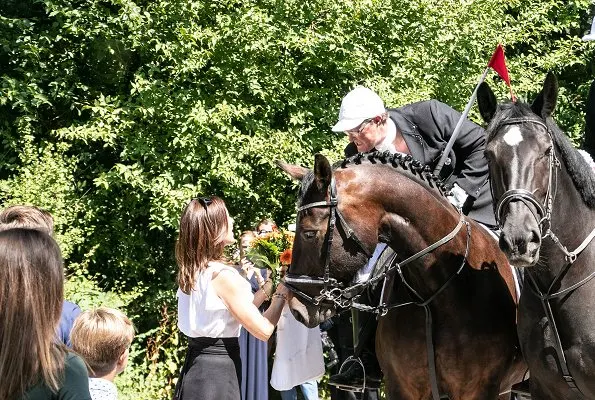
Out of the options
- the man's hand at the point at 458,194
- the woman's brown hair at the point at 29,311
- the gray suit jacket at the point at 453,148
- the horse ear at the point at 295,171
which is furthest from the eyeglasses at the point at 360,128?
the woman's brown hair at the point at 29,311

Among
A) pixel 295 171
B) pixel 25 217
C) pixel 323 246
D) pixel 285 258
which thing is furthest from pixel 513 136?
pixel 25 217

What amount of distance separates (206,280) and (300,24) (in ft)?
21.6

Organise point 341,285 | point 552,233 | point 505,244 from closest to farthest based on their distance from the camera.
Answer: point 505,244
point 552,233
point 341,285

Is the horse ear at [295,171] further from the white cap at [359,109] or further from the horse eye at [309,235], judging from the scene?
the white cap at [359,109]

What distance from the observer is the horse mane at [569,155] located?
5.20 m

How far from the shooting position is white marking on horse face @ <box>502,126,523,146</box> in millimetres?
5062

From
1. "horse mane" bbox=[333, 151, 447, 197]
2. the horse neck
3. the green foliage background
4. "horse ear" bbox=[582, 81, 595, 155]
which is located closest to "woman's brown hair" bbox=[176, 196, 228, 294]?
"horse mane" bbox=[333, 151, 447, 197]

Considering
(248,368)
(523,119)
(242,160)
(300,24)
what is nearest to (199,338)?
(523,119)

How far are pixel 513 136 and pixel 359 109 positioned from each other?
59.1 inches

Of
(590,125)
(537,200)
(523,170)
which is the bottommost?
(537,200)

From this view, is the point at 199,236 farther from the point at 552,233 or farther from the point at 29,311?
the point at 29,311

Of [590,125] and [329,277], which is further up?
[590,125]

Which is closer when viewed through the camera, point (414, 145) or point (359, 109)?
point (359, 109)

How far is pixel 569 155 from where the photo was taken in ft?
17.0
